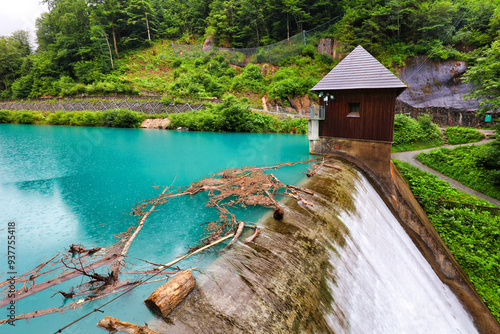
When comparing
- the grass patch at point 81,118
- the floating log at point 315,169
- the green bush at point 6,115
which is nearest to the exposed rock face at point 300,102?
the floating log at point 315,169

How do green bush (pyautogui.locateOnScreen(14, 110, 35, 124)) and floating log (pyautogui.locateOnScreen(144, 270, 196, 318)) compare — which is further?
green bush (pyautogui.locateOnScreen(14, 110, 35, 124))

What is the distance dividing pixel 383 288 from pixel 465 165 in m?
15.6

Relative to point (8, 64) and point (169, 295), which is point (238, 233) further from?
point (8, 64)

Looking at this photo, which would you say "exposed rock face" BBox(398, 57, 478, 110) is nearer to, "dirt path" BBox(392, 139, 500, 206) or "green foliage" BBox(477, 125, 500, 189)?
"dirt path" BBox(392, 139, 500, 206)

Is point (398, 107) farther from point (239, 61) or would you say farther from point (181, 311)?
point (181, 311)

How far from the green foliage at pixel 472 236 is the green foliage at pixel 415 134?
9.18m

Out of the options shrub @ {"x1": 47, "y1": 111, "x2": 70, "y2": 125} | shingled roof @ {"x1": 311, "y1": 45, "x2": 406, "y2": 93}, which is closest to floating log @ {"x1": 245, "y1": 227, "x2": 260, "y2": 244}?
shingled roof @ {"x1": 311, "y1": 45, "x2": 406, "y2": 93}

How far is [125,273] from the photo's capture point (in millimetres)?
4531

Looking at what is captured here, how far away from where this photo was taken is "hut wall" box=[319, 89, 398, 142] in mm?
12164

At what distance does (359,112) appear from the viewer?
12891 millimetres

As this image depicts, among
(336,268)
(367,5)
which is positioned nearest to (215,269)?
(336,268)

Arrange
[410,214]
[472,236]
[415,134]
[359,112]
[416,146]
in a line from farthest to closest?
1. [415,134]
2. [416,146]
3. [359,112]
4. [410,214]
5. [472,236]

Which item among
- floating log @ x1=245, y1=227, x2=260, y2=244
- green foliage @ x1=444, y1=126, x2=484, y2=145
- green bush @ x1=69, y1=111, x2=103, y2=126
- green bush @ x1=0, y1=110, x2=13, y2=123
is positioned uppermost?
green bush @ x1=0, y1=110, x2=13, y2=123

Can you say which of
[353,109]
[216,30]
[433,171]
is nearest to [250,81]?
[216,30]
